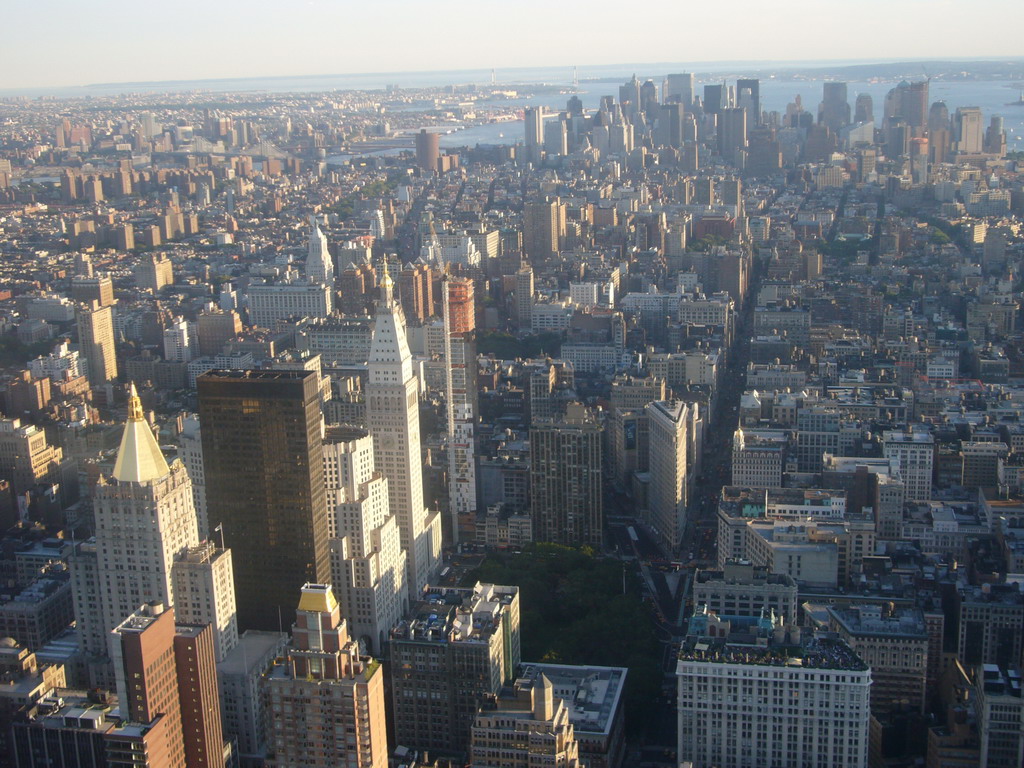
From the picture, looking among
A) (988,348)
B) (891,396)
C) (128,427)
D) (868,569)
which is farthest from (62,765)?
(988,348)

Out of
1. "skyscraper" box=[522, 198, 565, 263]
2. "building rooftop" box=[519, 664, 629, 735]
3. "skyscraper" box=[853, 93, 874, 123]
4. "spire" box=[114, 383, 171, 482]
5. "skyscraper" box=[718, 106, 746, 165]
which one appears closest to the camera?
"spire" box=[114, 383, 171, 482]

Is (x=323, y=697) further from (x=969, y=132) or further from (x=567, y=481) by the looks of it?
(x=969, y=132)

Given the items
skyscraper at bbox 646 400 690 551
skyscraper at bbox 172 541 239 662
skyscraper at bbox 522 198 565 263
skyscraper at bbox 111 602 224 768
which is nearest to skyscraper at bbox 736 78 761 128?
skyscraper at bbox 522 198 565 263

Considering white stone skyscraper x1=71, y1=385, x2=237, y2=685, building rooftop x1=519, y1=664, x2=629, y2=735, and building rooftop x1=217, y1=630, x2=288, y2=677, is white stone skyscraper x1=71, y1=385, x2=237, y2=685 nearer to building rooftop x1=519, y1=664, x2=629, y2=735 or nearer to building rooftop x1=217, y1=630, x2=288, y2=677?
building rooftop x1=217, y1=630, x2=288, y2=677

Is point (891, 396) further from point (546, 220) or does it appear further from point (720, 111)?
point (720, 111)

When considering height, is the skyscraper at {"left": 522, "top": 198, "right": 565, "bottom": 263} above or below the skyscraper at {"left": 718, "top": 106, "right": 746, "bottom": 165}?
below
